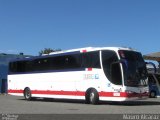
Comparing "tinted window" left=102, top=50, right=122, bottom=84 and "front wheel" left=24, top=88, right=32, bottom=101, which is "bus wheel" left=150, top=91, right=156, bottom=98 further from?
"tinted window" left=102, top=50, right=122, bottom=84

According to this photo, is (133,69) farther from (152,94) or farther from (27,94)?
(152,94)

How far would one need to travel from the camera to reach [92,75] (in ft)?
85.5

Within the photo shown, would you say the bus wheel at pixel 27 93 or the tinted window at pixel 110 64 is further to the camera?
the bus wheel at pixel 27 93

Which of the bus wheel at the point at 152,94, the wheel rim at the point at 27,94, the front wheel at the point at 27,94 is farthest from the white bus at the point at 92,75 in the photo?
the bus wheel at the point at 152,94

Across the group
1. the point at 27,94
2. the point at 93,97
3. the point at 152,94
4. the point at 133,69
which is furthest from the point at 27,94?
the point at 152,94

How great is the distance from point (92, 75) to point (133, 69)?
102 inches

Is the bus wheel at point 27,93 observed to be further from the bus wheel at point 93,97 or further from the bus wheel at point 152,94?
the bus wheel at point 152,94

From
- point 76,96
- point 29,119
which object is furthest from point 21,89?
point 29,119

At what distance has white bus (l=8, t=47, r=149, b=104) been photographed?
24.6m

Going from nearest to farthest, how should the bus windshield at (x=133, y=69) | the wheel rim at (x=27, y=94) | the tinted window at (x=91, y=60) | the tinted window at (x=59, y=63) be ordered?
the bus windshield at (x=133, y=69), the tinted window at (x=91, y=60), the tinted window at (x=59, y=63), the wheel rim at (x=27, y=94)

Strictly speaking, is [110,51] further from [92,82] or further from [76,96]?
[76,96]

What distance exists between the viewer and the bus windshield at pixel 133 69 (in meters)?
24.5

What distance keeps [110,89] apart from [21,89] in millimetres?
11200

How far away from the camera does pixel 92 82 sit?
2616cm
